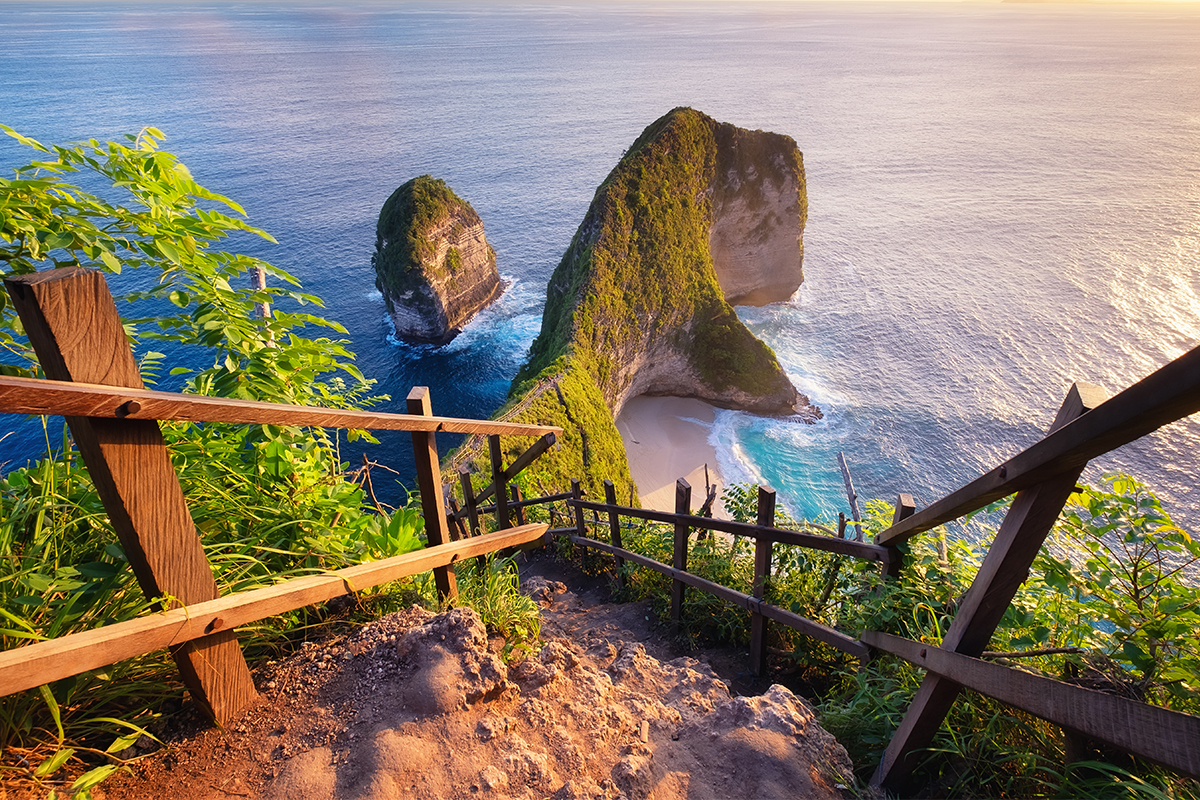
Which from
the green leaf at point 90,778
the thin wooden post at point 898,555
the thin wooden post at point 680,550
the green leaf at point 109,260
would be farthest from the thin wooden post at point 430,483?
the thin wooden post at point 680,550

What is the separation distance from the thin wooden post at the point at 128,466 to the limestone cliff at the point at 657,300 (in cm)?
1932

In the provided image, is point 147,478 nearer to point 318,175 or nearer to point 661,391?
point 661,391

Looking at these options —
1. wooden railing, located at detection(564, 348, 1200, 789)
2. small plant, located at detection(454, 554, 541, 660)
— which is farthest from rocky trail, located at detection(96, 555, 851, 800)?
wooden railing, located at detection(564, 348, 1200, 789)

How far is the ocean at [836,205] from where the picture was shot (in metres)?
34.2

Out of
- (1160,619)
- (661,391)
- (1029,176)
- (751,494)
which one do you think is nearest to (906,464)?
(661,391)

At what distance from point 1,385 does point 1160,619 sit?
12.2 ft

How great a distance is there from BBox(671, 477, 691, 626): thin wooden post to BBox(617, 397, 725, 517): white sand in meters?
21.0

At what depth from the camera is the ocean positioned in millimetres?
34188

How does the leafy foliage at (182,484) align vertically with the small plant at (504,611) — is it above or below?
above

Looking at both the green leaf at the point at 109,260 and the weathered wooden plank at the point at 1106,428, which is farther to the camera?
the green leaf at the point at 109,260

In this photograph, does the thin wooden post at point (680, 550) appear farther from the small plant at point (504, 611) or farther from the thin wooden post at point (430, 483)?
the thin wooden post at point (430, 483)

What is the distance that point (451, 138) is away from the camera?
87562mm

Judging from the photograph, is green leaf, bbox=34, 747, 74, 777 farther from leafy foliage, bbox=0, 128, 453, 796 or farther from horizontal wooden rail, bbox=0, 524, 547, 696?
horizontal wooden rail, bbox=0, 524, 547, 696

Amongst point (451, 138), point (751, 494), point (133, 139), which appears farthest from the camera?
point (451, 138)
